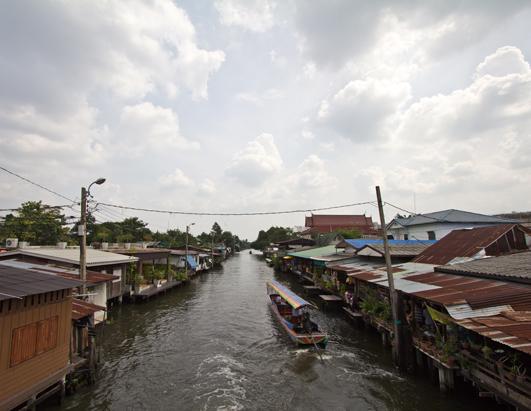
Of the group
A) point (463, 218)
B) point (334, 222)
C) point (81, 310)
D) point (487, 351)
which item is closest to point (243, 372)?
point (81, 310)

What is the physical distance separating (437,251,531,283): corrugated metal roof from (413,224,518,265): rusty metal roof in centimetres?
148

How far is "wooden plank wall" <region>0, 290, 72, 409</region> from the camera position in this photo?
819 cm

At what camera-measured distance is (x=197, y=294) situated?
34312mm

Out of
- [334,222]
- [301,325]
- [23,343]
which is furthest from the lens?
[334,222]

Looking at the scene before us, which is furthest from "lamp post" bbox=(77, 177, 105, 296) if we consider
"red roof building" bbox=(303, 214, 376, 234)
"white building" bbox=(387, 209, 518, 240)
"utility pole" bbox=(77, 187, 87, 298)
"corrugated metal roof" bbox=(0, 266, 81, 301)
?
"red roof building" bbox=(303, 214, 376, 234)

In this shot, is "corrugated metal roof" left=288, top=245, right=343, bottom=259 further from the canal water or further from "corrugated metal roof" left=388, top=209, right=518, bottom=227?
the canal water

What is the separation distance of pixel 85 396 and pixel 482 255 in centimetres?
2068

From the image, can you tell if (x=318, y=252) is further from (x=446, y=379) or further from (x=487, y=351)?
(x=487, y=351)

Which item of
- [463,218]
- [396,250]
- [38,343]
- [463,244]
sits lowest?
[38,343]

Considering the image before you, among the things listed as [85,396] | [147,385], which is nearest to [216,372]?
[147,385]

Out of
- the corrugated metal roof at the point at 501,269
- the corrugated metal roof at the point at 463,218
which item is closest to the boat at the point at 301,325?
the corrugated metal roof at the point at 501,269

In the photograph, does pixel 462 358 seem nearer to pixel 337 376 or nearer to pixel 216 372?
pixel 337 376

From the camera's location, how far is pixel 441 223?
34.5m

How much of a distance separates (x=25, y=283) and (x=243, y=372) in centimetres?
953
